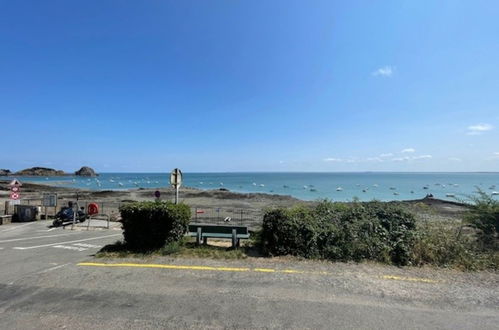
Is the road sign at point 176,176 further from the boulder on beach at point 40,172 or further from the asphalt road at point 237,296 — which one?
the boulder on beach at point 40,172

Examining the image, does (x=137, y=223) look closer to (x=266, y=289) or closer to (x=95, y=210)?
(x=266, y=289)

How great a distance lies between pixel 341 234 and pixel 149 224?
16.4 ft

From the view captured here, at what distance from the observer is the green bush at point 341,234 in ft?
22.2

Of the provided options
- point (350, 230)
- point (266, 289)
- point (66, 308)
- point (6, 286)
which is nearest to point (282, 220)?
point (350, 230)

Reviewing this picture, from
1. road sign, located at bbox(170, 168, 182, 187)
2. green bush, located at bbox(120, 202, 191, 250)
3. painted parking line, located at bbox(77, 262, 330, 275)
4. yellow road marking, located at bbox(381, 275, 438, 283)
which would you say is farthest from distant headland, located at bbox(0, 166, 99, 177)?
yellow road marking, located at bbox(381, 275, 438, 283)

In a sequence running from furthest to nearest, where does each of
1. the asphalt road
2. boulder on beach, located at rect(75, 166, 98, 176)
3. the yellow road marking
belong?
boulder on beach, located at rect(75, 166, 98, 176) < the yellow road marking < the asphalt road

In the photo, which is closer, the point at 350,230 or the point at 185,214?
the point at 350,230

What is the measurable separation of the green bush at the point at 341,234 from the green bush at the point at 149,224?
8.32ft

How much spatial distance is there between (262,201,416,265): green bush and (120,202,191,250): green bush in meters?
2.54

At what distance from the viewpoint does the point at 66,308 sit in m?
4.33

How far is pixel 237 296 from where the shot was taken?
473cm

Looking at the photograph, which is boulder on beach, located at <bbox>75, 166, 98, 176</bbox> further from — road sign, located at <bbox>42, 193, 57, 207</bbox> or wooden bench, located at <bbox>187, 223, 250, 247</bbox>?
wooden bench, located at <bbox>187, 223, 250, 247</bbox>

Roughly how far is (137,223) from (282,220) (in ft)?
12.9

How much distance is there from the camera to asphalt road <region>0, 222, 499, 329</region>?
392 centimetres
